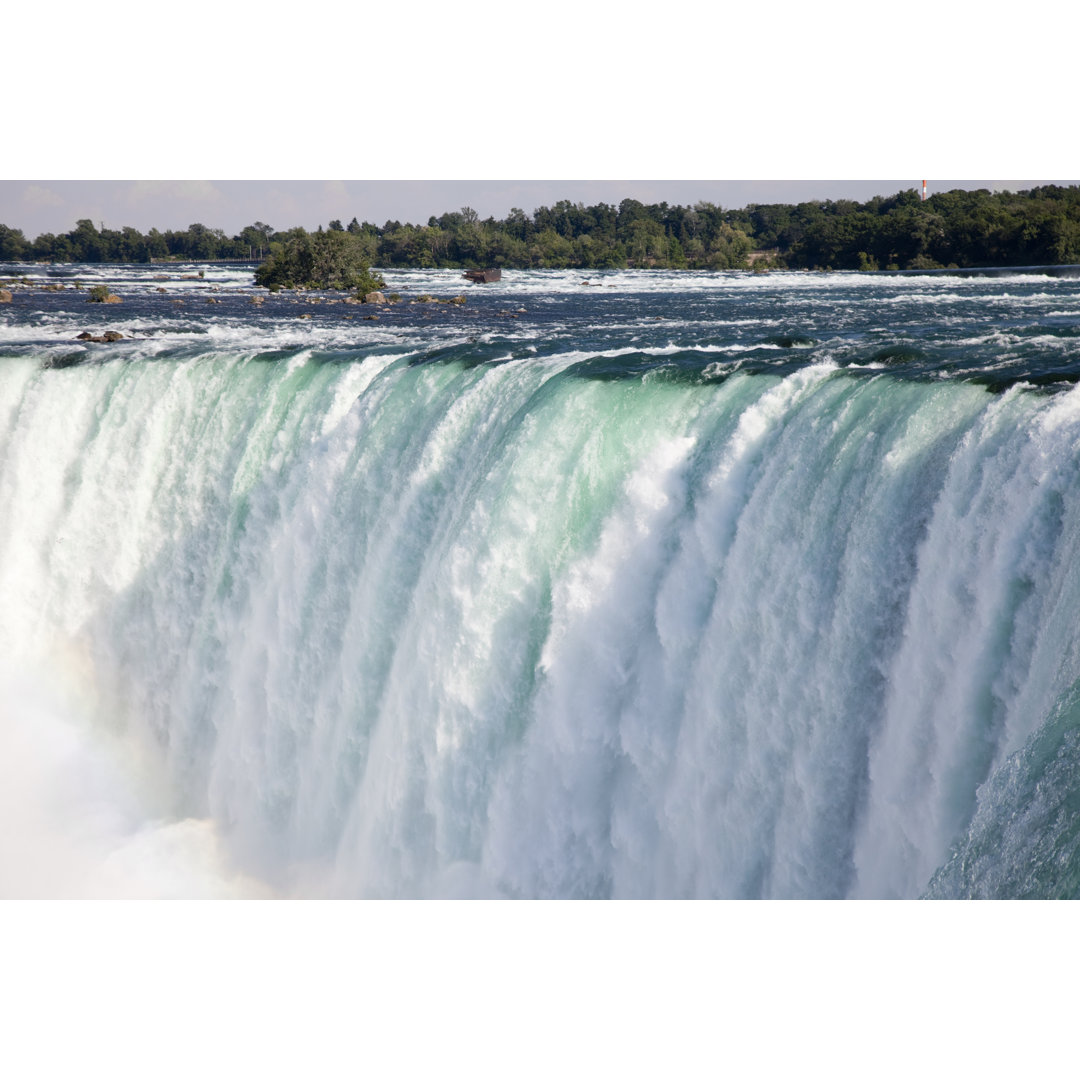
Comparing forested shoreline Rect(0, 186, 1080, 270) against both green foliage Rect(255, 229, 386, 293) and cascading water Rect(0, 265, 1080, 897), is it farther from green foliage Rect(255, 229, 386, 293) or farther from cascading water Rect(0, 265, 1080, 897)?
cascading water Rect(0, 265, 1080, 897)

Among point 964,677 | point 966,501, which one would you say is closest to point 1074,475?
point 966,501

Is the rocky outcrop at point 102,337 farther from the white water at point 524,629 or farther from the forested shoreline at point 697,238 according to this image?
the forested shoreline at point 697,238

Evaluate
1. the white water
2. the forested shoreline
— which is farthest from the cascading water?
the forested shoreline

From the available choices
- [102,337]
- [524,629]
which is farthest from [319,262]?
[524,629]

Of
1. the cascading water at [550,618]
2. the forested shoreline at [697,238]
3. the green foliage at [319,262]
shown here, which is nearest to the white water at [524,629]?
the cascading water at [550,618]

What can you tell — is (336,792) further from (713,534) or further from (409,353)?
(409,353)

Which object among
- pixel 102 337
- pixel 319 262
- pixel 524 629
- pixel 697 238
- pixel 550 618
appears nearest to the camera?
pixel 550 618

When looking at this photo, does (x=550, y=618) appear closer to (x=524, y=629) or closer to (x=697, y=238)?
(x=524, y=629)
